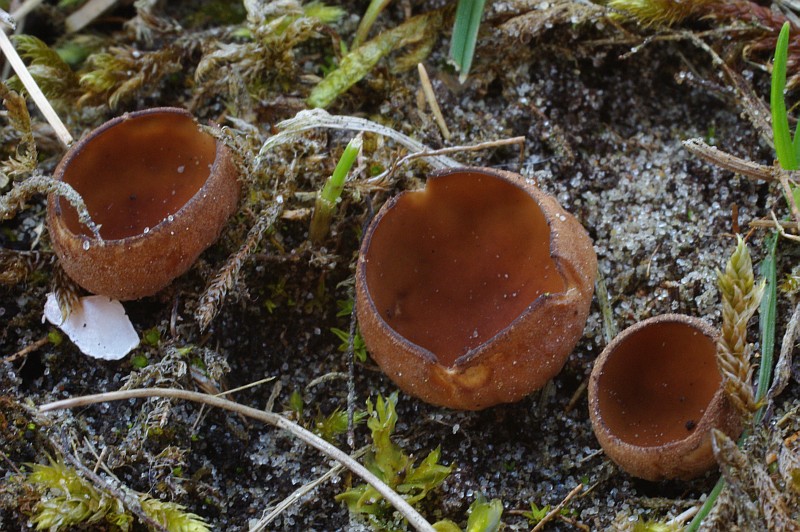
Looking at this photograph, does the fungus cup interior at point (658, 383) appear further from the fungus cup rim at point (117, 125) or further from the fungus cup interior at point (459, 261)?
the fungus cup rim at point (117, 125)

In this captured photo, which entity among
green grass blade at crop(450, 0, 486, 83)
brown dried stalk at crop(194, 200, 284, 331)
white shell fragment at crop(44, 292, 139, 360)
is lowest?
white shell fragment at crop(44, 292, 139, 360)

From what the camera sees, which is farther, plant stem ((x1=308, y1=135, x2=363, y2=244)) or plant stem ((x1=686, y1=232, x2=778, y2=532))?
plant stem ((x1=308, y1=135, x2=363, y2=244))

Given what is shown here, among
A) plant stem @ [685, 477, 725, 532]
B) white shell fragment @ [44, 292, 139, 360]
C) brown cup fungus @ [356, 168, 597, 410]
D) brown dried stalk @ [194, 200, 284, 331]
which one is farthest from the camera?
white shell fragment @ [44, 292, 139, 360]

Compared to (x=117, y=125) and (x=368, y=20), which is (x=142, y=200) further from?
(x=368, y=20)

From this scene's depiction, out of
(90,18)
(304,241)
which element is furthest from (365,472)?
(90,18)

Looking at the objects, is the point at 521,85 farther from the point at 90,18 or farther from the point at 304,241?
the point at 90,18

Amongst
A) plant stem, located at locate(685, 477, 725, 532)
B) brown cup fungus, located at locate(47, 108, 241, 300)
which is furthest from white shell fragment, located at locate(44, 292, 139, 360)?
plant stem, located at locate(685, 477, 725, 532)

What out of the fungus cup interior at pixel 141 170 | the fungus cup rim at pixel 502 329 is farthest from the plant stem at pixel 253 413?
the fungus cup interior at pixel 141 170

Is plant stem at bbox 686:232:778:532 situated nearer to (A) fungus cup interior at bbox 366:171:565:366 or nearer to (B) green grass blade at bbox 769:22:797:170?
(B) green grass blade at bbox 769:22:797:170
